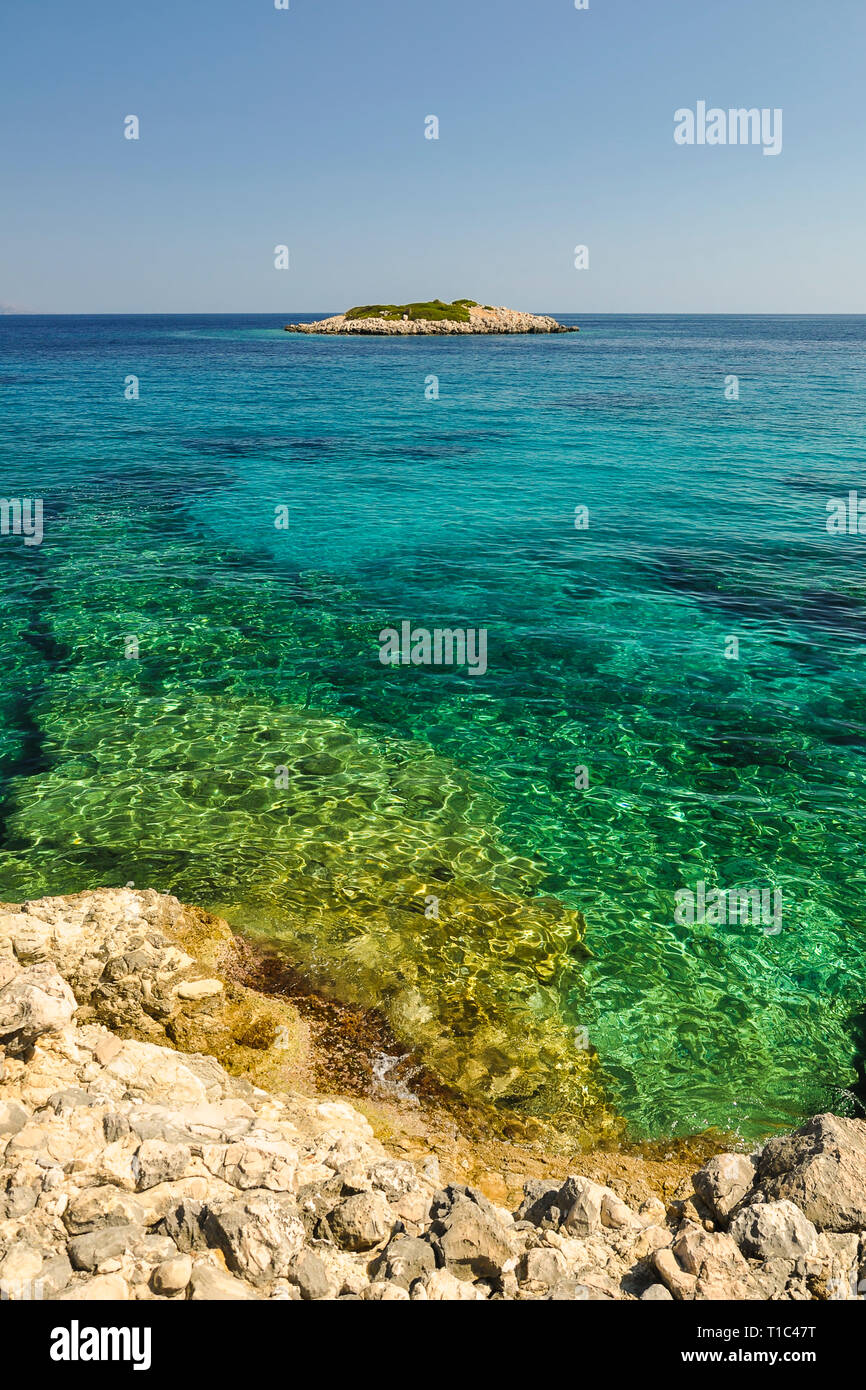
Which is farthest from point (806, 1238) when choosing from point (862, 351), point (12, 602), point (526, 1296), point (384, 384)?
point (862, 351)

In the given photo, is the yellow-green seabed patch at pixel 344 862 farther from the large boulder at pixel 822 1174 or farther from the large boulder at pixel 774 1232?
the large boulder at pixel 774 1232

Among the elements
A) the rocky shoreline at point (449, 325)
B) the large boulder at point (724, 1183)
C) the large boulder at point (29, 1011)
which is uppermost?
the rocky shoreline at point (449, 325)

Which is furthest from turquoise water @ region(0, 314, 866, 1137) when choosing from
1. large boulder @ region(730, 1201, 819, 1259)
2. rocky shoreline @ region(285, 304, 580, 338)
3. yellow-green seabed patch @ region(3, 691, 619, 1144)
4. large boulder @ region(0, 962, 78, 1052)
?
rocky shoreline @ region(285, 304, 580, 338)

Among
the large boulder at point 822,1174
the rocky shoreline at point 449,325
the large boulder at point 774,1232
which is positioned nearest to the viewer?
the large boulder at point 774,1232

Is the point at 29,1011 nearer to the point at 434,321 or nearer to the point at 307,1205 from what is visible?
the point at 307,1205

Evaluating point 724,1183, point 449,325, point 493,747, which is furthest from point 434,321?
point 724,1183

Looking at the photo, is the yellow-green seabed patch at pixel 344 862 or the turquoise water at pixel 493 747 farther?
the turquoise water at pixel 493 747

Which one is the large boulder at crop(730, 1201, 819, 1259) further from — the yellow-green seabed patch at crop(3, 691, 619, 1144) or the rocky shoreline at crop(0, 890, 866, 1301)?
the yellow-green seabed patch at crop(3, 691, 619, 1144)

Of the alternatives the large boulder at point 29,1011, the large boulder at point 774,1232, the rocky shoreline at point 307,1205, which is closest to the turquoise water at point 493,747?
the rocky shoreline at point 307,1205
